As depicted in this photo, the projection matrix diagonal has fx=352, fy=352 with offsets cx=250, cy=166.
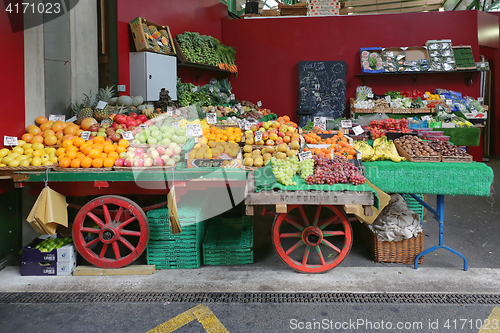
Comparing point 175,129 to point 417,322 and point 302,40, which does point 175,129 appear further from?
point 302,40

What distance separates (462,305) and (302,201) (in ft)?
4.45

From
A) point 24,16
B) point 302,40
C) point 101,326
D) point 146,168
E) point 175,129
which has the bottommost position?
point 101,326

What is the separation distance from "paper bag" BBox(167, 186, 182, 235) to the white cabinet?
8.91ft

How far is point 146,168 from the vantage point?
119 inches

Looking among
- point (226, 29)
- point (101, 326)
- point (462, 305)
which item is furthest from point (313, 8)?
point (101, 326)

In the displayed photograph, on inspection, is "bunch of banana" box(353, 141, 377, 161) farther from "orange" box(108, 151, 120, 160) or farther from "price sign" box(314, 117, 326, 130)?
"orange" box(108, 151, 120, 160)

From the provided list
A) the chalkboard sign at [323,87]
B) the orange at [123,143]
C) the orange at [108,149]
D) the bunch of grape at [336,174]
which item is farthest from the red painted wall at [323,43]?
the orange at [108,149]

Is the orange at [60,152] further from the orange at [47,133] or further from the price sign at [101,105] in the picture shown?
the price sign at [101,105]

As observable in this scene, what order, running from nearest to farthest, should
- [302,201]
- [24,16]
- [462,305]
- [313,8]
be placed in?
[462,305] → [302,201] → [24,16] → [313,8]

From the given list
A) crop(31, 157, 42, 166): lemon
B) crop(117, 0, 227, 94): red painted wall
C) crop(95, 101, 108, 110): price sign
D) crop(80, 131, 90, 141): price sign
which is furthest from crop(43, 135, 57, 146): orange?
crop(117, 0, 227, 94): red painted wall

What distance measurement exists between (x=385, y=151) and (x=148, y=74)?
3.52 m

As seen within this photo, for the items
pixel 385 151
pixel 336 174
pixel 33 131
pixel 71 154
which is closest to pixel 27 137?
pixel 33 131

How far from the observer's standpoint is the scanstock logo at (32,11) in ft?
10.9

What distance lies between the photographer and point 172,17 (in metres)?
6.43
